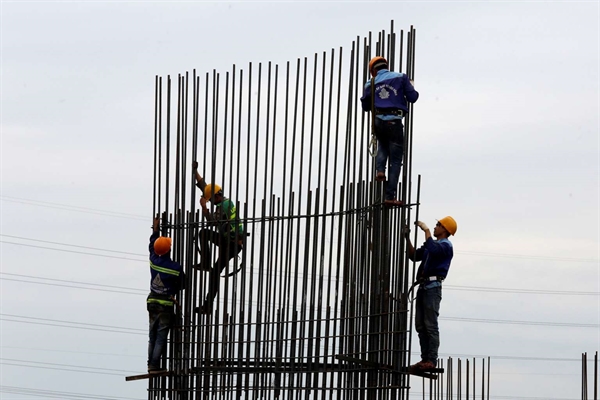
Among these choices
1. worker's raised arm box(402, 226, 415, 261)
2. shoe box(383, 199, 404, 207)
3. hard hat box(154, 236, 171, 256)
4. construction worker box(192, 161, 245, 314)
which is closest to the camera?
shoe box(383, 199, 404, 207)

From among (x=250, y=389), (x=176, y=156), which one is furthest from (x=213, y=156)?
(x=250, y=389)

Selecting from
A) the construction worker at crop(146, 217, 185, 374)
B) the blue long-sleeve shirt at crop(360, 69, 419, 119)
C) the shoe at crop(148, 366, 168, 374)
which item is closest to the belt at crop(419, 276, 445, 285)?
the blue long-sleeve shirt at crop(360, 69, 419, 119)

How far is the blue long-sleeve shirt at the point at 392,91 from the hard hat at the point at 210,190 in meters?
2.41

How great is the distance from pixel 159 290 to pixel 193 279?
458 mm

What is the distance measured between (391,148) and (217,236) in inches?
106

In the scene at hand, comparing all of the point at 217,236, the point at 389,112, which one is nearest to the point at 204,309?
the point at 217,236

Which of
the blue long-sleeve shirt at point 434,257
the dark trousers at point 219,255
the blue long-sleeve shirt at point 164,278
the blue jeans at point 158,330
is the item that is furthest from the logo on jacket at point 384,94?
the blue jeans at point 158,330

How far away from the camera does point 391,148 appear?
14.3 m

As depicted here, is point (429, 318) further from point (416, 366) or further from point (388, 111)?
point (388, 111)

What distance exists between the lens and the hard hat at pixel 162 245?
15.6m

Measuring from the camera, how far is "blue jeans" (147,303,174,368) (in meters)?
15.7

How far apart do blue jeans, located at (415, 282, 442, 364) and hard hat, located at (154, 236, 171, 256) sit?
3321mm

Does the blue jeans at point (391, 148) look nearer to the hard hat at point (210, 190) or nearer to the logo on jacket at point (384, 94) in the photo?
the logo on jacket at point (384, 94)

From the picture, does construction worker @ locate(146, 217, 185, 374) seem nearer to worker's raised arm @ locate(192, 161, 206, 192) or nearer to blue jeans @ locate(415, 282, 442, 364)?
worker's raised arm @ locate(192, 161, 206, 192)
